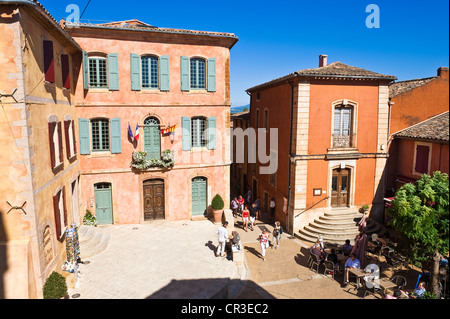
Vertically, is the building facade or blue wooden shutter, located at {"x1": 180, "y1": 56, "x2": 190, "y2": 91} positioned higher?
blue wooden shutter, located at {"x1": 180, "y1": 56, "x2": 190, "y2": 91}

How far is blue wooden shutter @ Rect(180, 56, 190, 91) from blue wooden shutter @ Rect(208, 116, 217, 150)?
88.0 inches

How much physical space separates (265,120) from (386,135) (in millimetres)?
8199

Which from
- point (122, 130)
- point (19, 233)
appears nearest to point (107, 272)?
point (19, 233)

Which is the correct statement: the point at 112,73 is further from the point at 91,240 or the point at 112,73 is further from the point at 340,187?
the point at 340,187

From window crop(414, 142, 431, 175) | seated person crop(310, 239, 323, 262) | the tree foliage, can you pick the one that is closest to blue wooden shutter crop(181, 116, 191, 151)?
seated person crop(310, 239, 323, 262)

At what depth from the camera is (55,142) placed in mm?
12266

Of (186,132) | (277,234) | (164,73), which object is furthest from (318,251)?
(164,73)

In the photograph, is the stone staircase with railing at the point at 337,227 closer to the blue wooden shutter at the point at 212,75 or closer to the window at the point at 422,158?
the window at the point at 422,158

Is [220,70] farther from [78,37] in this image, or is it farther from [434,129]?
[434,129]

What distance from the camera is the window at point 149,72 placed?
1658 centimetres

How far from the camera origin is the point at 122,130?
1658 cm

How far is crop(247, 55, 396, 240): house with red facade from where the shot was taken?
58.4 feet

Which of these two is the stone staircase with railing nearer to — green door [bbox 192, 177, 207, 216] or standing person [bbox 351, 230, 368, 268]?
standing person [bbox 351, 230, 368, 268]

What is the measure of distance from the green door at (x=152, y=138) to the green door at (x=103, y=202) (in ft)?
9.48
